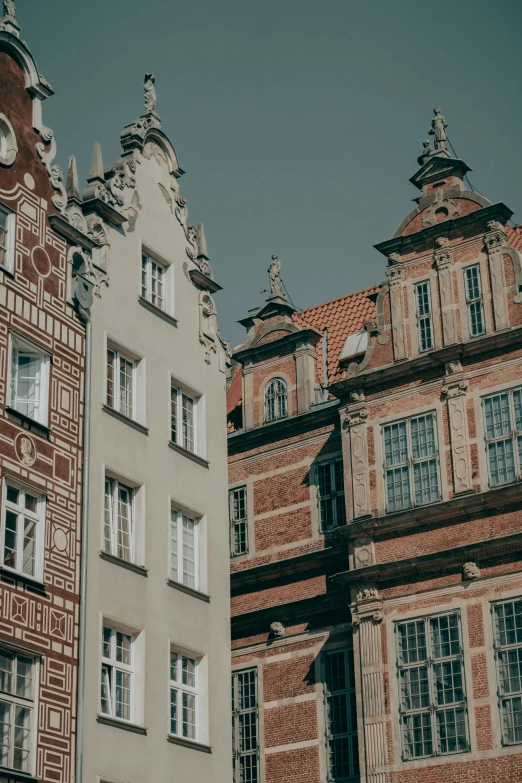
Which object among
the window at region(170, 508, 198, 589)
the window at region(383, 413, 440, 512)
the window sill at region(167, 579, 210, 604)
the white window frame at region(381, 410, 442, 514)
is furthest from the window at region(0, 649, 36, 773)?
the window at region(383, 413, 440, 512)

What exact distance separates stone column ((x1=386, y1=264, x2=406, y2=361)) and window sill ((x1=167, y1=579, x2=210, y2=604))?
10.3 m

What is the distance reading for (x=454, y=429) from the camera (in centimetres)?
3406

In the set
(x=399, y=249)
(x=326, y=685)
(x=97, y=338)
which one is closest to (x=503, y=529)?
(x=326, y=685)

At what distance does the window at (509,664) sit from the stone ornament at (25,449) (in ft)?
41.8

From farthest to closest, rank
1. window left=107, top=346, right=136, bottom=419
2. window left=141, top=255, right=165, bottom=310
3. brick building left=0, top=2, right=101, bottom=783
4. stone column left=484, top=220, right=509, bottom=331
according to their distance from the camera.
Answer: stone column left=484, top=220, right=509, bottom=331 < window left=141, top=255, right=165, bottom=310 < window left=107, top=346, right=136, bottom=419 < brick building left=0, top=2, right=101, bottom=783

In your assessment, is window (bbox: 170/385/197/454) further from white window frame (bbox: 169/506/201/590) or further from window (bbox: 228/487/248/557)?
window (bbox: 228/487/248/557)

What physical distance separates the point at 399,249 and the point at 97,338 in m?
12.5

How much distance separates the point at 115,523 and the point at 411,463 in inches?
415

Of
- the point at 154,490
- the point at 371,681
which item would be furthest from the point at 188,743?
the point at 371,681

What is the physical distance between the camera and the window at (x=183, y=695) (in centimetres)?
2642

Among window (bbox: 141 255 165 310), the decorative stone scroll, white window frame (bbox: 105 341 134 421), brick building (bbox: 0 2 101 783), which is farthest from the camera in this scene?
the decorative stone scroll

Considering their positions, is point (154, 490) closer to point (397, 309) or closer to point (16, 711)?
point (16, 711)

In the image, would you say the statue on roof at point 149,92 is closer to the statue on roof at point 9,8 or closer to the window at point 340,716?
the statue on roof at point 9,8

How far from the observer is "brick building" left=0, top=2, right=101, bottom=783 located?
73.9 ft
